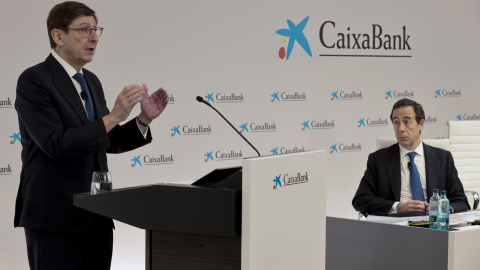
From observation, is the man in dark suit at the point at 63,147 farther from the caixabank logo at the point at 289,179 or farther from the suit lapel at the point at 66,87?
the caixabank logo at the point at 289,179

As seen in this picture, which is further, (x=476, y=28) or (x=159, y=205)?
(x=476, y=28)

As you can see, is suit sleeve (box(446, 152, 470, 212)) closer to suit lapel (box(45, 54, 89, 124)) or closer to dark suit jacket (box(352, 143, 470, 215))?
dark suit jacket (box(352, 143, 470, 215))

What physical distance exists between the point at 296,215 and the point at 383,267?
1.31m

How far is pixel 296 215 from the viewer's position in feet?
7.82

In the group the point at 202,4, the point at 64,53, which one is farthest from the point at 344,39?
the point at 64,53

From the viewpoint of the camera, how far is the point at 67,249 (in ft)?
8.48

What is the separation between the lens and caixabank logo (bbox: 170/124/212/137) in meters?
5.46

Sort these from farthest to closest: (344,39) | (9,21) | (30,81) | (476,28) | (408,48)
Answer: (476,28) < (408,48) < (344,39) < (9,21) < (30,81)

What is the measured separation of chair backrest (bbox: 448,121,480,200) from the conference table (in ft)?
6.20

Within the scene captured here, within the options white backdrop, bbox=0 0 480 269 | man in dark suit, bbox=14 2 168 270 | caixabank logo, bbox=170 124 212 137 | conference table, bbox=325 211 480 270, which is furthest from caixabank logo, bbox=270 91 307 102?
man in dark suit, bbox=14 2 168 270

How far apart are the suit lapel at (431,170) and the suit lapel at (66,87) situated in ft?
7.57

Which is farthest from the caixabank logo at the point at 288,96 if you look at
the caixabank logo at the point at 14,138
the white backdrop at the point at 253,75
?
the caixabank logo at the point at 14,138

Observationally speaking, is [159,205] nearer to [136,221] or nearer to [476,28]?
[136,221]

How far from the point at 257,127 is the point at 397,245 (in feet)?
8.73
